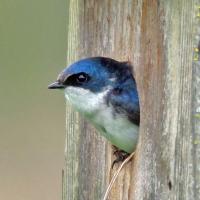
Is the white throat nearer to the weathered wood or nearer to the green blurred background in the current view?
the weathered wood

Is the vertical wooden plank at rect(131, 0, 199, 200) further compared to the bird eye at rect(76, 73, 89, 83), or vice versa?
the bird eye at rect(76, 73, 89, 83)

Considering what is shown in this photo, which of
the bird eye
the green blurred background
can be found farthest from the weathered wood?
the green blurred background

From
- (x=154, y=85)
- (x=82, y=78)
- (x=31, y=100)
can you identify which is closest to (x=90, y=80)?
(x=82, y=78)

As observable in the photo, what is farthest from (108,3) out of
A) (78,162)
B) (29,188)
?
(29,188)

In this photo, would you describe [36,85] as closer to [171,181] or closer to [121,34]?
[121,34]

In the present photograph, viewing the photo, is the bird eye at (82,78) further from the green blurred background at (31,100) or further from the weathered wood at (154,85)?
the green blurred background at (31,100)

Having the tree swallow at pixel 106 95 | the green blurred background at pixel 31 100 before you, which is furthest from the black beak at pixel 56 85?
the green blurred background at pixel 31 100
